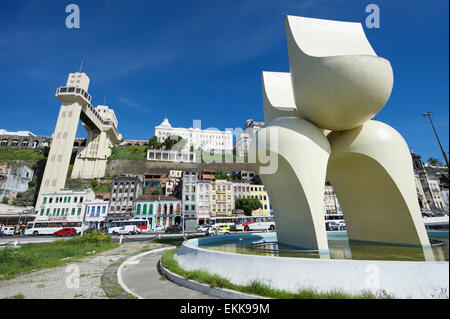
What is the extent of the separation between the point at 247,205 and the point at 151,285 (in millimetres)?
45353

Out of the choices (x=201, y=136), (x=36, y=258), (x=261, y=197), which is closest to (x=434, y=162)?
(x=261, y=197)

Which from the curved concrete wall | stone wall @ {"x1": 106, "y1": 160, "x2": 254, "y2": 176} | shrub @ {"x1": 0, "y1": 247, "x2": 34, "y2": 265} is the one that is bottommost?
shrub @ {"x1": 0, "y1": 247, "x2": 34, "y2": 265}

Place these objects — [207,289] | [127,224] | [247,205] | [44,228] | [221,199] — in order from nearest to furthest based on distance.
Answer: [207,289]
[44,228]
[127,224]
[247,205]
[221,199]

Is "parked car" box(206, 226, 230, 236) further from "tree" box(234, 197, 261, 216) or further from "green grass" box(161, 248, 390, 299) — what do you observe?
"green grass" box(161, 248, 390, 299)

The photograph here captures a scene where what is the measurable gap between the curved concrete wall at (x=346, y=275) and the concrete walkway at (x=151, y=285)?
1.44 m

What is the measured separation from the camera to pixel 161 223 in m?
49.2

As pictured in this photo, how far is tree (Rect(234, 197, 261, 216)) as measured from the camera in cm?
5206

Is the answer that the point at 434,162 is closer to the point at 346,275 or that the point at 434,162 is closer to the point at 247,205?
the point at 247,205

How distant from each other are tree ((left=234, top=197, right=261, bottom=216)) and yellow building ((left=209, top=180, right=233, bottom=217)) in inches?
84.6

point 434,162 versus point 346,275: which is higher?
point 434,162

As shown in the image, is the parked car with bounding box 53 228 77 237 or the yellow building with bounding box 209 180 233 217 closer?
the parked car with bounding box 53 228 77 237

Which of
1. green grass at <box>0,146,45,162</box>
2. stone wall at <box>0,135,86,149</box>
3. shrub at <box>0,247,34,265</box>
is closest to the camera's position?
shrub at <box>0,247,34,265</box>

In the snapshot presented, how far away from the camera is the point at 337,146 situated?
1116 centimetres

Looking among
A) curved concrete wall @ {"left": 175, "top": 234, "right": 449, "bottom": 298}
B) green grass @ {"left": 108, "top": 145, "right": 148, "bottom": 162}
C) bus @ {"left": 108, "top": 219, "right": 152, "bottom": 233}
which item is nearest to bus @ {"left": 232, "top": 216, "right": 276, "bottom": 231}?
bus @ {"left": 108, "top": 219, "right": 152, "bottom": 233}
